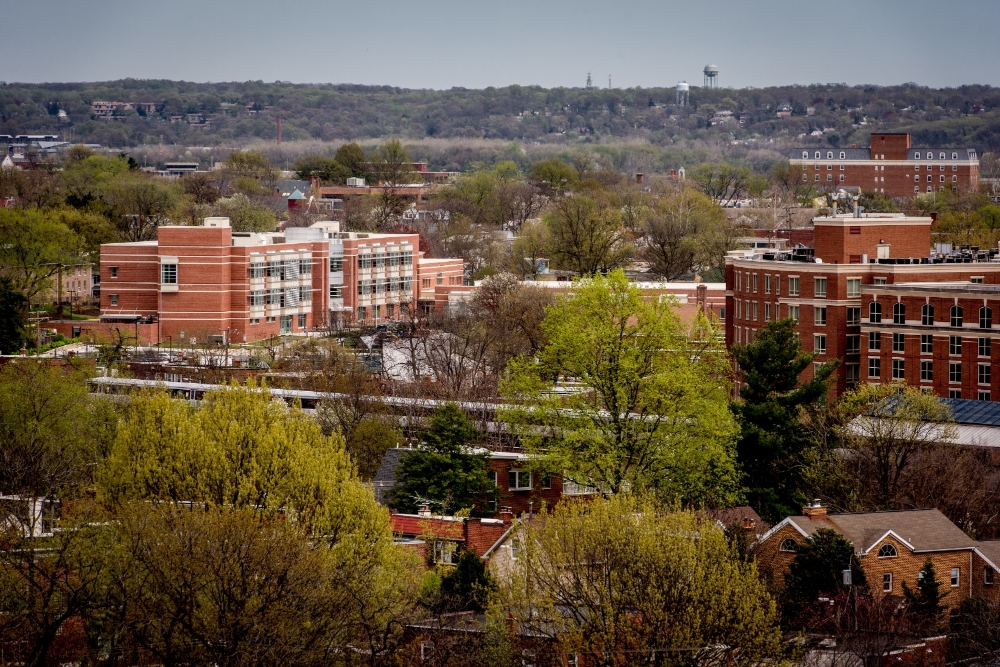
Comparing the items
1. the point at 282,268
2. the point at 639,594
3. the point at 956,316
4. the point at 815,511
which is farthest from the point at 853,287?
the point at 639,594

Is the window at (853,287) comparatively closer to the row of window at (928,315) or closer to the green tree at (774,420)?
the row of window at (928,315)

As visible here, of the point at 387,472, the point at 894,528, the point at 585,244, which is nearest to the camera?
the point at 894,528

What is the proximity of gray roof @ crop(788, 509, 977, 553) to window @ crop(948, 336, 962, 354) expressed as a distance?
21.1 m

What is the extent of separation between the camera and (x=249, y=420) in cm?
4569

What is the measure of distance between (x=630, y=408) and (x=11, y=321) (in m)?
42.2

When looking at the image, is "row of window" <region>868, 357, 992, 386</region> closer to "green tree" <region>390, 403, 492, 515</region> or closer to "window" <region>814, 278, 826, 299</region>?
"window" <region>814, 278, 826, 299</region>

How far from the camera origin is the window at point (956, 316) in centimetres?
6512

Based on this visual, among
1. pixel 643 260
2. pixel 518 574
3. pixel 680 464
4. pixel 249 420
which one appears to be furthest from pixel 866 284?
pixel 643 260

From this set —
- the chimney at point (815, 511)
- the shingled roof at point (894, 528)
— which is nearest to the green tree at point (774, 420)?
the chimney at point (815, 511)

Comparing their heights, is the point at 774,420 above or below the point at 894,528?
above

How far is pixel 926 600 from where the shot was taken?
4169cm

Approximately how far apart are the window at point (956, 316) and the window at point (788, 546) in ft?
76.4

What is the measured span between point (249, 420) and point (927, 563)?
14.7m

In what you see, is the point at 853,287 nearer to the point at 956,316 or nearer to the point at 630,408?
the point at 956,316
